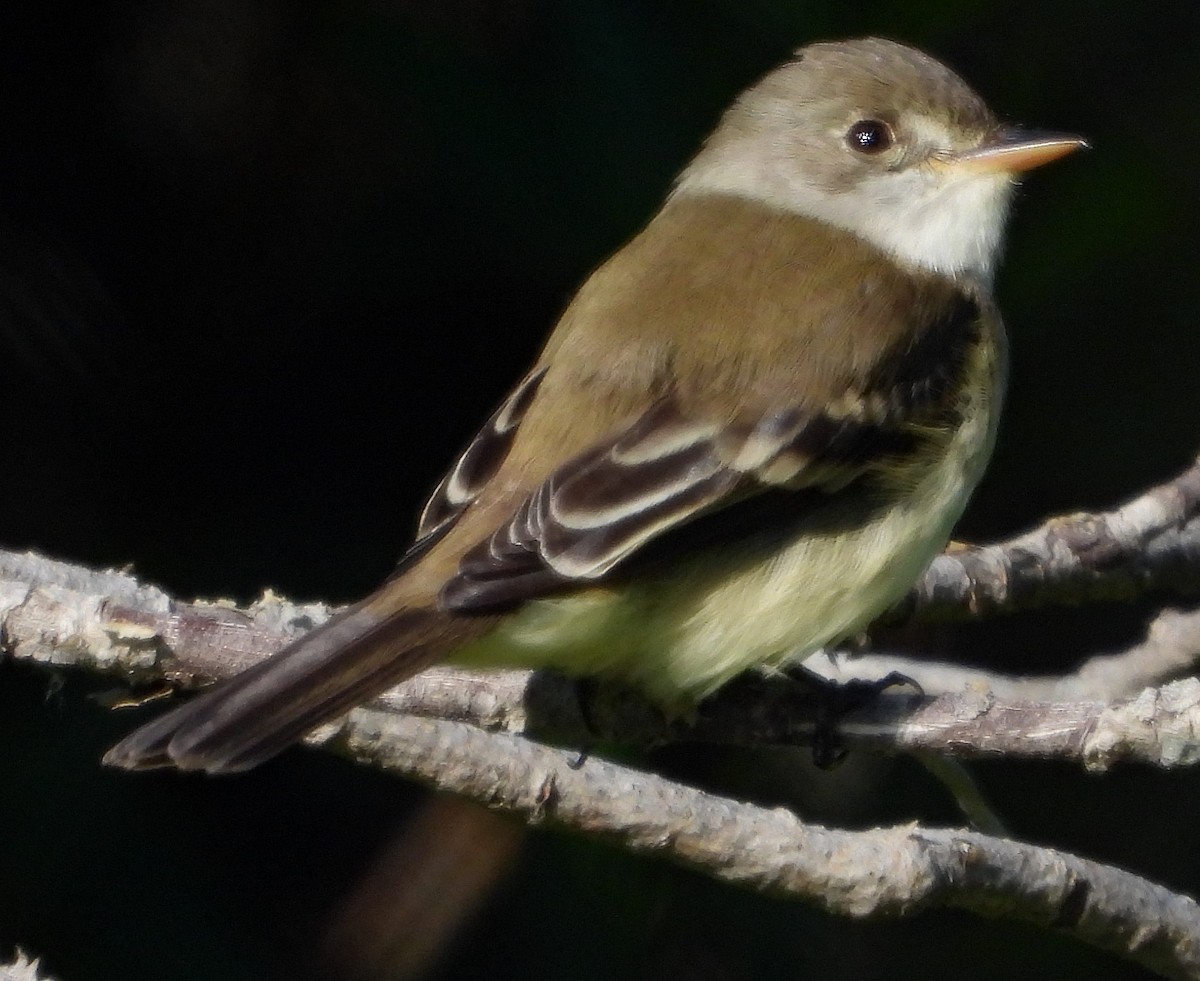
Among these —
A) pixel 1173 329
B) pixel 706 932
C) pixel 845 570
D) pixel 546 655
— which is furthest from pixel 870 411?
pixel 1173 329

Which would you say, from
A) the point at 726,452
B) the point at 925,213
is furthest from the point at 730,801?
the point at 925,213

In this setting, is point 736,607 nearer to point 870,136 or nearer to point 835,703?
point 835,703

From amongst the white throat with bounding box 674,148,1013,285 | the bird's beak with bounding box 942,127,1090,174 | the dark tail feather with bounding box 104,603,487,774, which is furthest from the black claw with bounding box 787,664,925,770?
the bird's beak with bounding box 942,127,1090,174

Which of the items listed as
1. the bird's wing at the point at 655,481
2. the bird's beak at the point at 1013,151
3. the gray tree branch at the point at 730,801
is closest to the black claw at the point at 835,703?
the gray tree branch at the point at 730,801

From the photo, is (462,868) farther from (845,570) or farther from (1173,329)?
Answer: (1173,329)

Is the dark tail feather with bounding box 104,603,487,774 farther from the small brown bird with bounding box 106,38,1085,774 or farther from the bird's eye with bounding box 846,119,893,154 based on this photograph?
the bird's eye with bounding box 846,119,893,154

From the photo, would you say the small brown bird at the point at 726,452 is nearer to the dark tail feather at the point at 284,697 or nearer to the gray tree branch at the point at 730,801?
the dark tail feather at the point at 284,697
